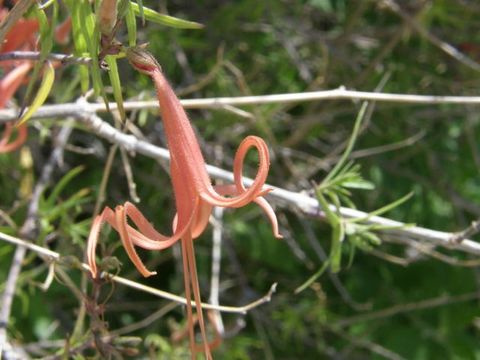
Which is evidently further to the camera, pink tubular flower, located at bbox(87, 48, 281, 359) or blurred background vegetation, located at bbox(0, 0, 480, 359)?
blurred background vegetation, located at bbox(0, 0, 480, 359)

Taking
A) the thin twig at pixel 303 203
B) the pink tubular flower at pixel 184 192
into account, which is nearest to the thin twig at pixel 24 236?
the thin twig at pixel 303 203

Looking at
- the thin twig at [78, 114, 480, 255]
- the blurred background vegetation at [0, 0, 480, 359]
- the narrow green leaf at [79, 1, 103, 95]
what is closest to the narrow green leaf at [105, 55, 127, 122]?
the narrow green leaf at [79, 1, 103, 95]

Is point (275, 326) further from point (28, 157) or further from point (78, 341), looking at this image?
point (78, 341)

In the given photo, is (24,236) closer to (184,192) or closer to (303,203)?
(303,203)

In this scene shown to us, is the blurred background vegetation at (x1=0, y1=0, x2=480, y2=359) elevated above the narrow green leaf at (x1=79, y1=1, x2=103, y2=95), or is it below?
below

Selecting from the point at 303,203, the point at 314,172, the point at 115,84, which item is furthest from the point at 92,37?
the point at 314,172

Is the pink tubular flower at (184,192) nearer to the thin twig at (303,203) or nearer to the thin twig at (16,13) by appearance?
the thin twig at (16,13)

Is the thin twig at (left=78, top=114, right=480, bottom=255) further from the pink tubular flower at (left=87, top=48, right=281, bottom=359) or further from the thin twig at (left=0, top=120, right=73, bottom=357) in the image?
the pink tubular flower at (left=87, top=48, right=281, bottom=359)

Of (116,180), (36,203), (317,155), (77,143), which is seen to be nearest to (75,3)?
(36,203)
